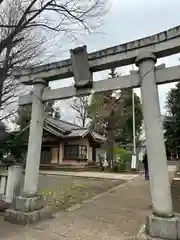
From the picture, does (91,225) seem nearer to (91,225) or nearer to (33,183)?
(91,225)

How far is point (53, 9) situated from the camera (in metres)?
9.91

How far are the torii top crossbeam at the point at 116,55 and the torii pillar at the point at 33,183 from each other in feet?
1.15

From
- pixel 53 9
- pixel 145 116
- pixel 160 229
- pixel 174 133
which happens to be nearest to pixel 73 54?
pixel 145 116

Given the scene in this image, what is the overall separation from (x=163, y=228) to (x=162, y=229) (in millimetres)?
24

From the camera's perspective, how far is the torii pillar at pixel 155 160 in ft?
13.1

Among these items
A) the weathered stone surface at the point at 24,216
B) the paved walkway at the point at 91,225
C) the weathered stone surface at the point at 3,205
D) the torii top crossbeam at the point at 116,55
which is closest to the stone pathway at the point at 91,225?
the paved walkway at the point at 91,225

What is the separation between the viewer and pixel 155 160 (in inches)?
168

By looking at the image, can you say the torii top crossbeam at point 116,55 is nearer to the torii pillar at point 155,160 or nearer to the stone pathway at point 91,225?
the torii pillar at point 155,160

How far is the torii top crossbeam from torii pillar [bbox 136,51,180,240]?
23cm

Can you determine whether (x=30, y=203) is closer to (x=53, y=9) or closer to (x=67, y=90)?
(x=67, y=90)

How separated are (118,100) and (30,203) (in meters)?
19.1

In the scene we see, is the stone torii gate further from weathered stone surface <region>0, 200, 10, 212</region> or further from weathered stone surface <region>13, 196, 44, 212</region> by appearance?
weathered stone surface <region>0, 200, 10, 212</region>

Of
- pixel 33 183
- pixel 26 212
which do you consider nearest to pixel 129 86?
pixel 33 183

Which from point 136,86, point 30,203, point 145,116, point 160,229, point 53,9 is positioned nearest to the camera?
point 160,229
